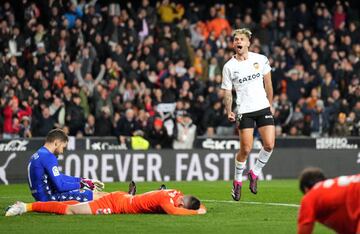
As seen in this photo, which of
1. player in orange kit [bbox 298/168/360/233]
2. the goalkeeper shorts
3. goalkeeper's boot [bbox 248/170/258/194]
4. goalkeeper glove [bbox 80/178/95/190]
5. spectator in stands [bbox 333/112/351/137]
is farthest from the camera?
spectator in stands [bbox 333/112/351/137]

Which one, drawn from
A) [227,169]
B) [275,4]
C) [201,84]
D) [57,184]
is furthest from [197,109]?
[57,184]

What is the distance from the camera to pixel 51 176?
13.7 metres

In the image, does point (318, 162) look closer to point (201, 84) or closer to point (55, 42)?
point (201, 84)

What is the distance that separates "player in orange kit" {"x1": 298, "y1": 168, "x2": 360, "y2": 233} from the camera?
Answer: 804cm

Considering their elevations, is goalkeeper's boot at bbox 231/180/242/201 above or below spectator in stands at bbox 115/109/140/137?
below

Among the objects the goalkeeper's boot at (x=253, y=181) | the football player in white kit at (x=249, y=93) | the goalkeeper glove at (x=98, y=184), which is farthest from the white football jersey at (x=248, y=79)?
the goalkeeper glove at (x=98, y=184)

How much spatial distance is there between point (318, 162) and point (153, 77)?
5.68m

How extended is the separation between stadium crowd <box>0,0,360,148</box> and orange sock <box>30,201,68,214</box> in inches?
469

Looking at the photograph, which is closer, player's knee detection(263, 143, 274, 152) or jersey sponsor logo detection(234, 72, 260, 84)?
jersey sponsor logo detection(234, 72, 260, 84)

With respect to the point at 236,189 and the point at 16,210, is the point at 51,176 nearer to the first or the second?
the point at 16,210

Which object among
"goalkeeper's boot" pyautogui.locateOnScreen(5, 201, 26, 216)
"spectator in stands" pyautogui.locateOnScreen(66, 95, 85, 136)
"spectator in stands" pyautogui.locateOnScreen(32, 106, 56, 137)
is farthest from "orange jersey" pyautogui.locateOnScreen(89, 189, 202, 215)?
"spectator in stands" pyautogui.locateOnScreen(66, 95, 85, 136)

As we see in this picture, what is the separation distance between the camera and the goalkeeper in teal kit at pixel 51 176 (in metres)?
13.7

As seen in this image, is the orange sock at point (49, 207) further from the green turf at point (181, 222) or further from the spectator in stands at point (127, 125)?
the spectator in stands at point (127, 125)

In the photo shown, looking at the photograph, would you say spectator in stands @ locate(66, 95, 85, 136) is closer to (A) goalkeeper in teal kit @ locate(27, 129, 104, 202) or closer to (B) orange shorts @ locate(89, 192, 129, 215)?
(A) goalkeeper in teal kit @ locate(27, 129, 104, 202)
